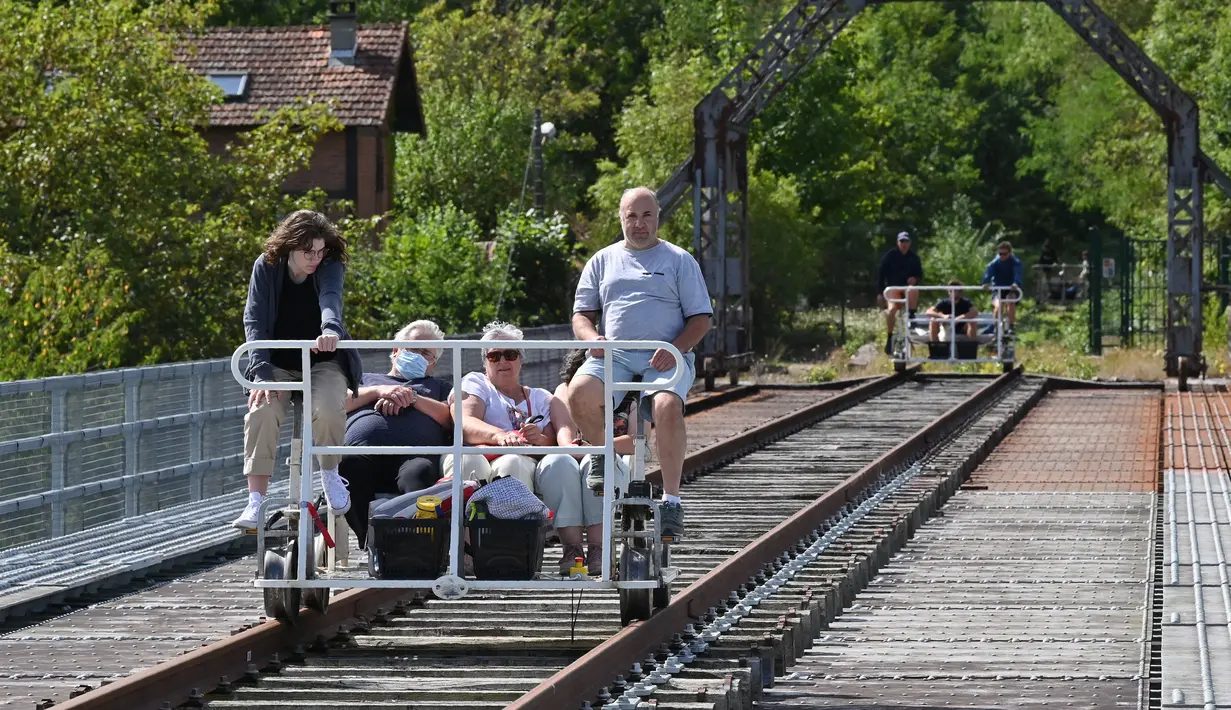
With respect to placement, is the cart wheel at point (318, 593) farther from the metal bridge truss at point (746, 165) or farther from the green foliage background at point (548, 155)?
the metal bridge truss at point (746, 165)

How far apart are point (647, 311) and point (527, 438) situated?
30.4 inches

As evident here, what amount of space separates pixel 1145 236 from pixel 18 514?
1473 inches

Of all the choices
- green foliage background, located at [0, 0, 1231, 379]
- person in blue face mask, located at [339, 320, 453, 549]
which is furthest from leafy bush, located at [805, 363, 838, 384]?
person in blue face mask, located at [339, 320, 453, 549]

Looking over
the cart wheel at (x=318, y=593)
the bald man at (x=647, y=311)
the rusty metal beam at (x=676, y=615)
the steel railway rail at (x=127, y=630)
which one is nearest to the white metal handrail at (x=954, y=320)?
the rusty metal beam at (x=676, y=615)

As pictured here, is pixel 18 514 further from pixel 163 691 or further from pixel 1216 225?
pixel 1216 225

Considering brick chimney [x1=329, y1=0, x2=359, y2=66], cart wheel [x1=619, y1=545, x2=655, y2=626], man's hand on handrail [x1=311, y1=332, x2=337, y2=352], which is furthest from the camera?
brick chimney [x1=329, y1=0, x2=359, y2=66]

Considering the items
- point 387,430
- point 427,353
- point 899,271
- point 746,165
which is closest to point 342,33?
point 899,271

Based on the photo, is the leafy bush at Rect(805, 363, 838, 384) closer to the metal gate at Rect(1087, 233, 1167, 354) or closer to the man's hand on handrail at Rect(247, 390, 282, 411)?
the metal gate at Rect(1087, 233, 1167, 354)

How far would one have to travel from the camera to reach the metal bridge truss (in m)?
25.7

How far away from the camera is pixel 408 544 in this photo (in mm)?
7684

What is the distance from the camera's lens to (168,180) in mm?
22672

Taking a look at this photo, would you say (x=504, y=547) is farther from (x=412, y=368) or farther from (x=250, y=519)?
(x=412, y=368)

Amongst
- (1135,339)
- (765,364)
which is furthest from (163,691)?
(1135,339)

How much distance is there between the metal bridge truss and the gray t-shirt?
16731 mm
